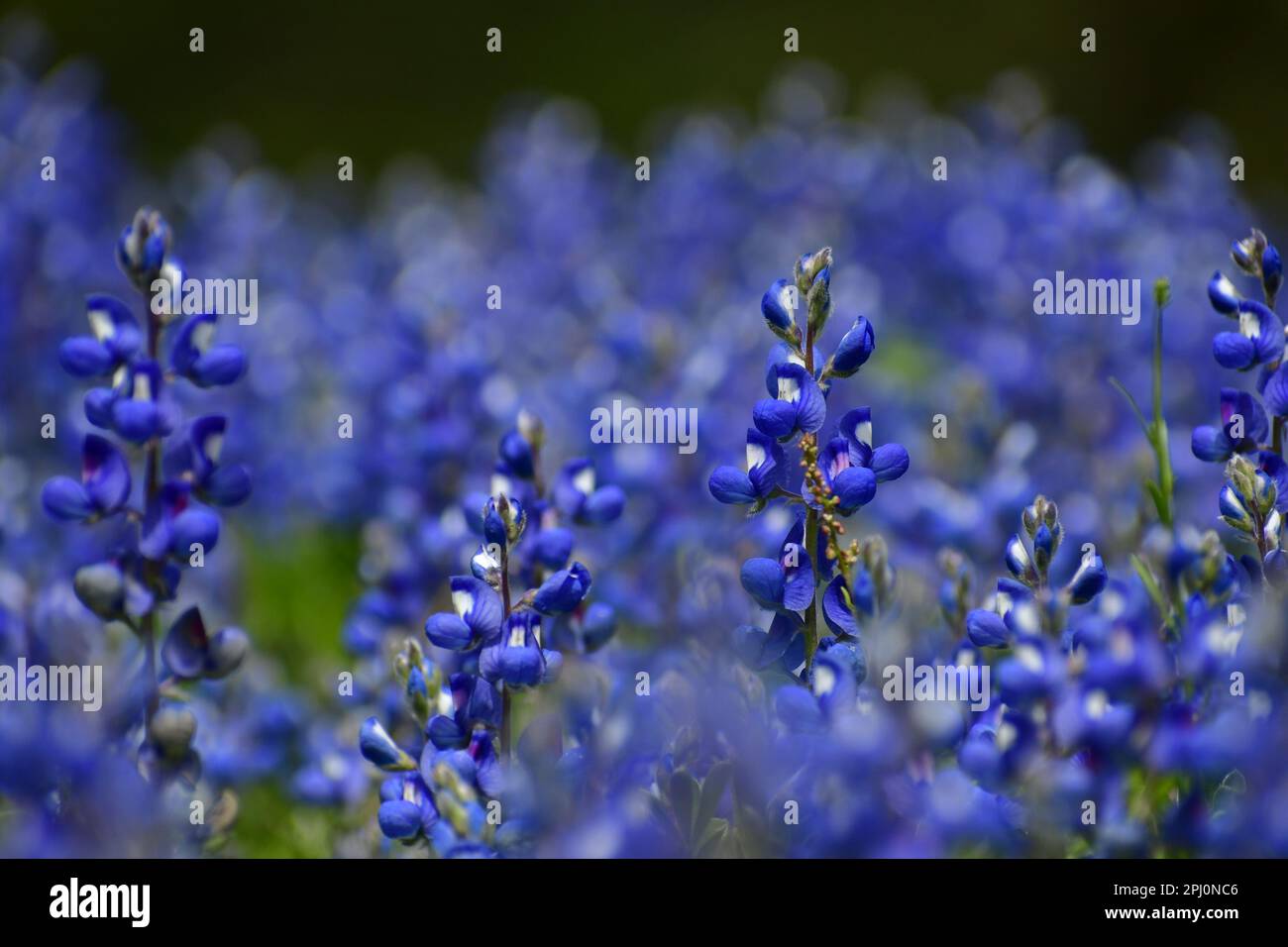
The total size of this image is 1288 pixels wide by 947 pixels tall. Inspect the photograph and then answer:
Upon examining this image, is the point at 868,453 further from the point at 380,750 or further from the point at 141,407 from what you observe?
the point at 141,407

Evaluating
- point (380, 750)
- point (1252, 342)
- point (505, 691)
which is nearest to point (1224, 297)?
point (1252, 342)

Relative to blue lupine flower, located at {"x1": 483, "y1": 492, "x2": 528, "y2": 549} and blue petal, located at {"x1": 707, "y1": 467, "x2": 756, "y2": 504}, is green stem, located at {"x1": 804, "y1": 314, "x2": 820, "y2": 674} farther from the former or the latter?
blue lupine flower, located at {"x1": 483, "y1": 492, "x2": 528, "y2": 549}

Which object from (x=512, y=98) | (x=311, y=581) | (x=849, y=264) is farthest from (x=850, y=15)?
(x=311, y=581)

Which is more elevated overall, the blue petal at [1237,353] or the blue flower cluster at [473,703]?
the blue petal at [1237,353]

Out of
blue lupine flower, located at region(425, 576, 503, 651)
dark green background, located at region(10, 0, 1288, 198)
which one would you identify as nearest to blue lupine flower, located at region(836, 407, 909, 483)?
blue lupine flower, located at region(425, 576, 503, 651)

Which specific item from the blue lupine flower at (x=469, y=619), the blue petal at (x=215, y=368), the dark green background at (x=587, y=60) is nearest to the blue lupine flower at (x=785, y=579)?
the blue lupine flower at (x=469, y=619)

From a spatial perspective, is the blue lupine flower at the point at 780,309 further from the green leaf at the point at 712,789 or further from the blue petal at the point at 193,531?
the blue petal at the point at 193,531
